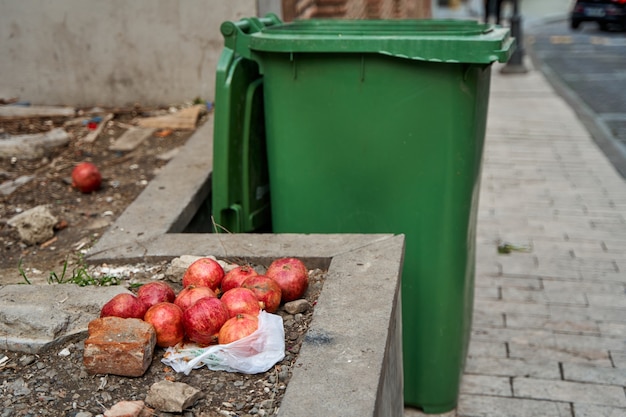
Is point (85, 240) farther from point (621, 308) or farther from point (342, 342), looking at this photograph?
point (621, 308)

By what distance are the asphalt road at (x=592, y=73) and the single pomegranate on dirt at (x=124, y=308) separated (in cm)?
634

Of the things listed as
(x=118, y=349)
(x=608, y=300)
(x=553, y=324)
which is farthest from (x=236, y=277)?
(x=608, y=300)

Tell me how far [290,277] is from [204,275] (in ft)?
1.02

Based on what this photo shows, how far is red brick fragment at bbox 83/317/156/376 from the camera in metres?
2.27

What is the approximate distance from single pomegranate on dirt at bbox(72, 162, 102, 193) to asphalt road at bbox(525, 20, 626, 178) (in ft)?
17.8

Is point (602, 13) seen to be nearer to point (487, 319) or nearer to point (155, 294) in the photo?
point (487, 319)

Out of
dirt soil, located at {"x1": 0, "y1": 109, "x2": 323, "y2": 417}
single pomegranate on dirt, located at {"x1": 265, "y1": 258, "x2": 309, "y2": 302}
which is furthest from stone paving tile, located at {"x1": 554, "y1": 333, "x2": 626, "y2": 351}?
single pomegranate on dirt, located at {"x1": 265, "y1": 258, "x2": 309, "y2": 302}

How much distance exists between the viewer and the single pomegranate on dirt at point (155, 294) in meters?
2.56

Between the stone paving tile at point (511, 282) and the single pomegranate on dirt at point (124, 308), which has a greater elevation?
the single pomegranate on dirt at point (124, 308)

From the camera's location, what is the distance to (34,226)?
3740mm

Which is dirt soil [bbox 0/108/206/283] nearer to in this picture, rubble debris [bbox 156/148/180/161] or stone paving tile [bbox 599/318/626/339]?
rubble debris [bbox 156/148/180/161]

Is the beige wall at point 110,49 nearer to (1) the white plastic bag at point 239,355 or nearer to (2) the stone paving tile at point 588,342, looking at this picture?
(2) the stone paving tile at point 588,342

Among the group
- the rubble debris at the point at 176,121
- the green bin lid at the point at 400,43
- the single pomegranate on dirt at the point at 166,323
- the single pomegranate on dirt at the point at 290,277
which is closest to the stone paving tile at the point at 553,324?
the green bin lid at the point at 400,43

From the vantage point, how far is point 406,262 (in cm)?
346
